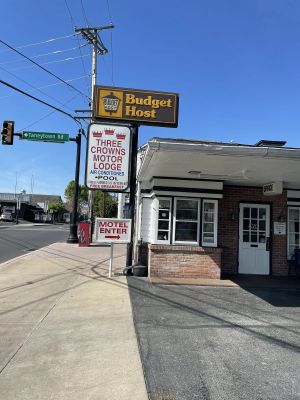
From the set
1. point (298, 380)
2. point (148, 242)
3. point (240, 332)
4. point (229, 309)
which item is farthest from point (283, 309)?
point (148, 242)

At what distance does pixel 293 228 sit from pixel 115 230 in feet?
18.6

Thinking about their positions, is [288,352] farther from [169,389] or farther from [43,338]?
[43,338]

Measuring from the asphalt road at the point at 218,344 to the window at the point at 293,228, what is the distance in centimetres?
377

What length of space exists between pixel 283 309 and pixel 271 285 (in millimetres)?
2766

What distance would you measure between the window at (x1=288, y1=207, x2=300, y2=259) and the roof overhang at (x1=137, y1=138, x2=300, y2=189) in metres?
0.80

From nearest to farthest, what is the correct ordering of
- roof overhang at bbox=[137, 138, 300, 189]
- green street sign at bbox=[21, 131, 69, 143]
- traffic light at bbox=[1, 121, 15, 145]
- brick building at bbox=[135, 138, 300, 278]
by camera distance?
roof overhang at bbox=[137, 138, 300, 189]
brick building at bbox=[135, 138, 300, 278]
traffic light at bbox=[1, 121, 15, 145]
green street sign at bbox=[21, 131, 69, 143]

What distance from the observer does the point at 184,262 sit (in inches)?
460

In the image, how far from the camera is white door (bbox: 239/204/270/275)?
12.8 meters

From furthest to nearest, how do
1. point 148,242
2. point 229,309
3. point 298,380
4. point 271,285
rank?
point 148,242
point 271,285
point 229,309
point 298,380

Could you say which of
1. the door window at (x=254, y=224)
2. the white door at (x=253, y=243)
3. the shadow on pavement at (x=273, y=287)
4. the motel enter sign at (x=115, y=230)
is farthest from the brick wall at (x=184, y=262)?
the door window at (x=254, y=224)

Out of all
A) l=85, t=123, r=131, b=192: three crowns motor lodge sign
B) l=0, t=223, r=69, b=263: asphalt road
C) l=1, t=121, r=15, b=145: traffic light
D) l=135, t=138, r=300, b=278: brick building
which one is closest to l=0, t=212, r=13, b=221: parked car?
l=0, t=223, r=69, b=263: asphalt road

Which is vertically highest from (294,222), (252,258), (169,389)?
(294,222)

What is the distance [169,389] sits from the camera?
4348 mm

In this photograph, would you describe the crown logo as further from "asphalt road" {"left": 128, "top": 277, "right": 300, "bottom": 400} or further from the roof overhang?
"asphalt road" {"left": 128, "top": 277, "right": 300, "bottom": 400}
